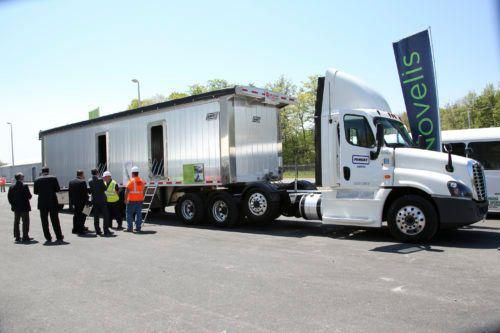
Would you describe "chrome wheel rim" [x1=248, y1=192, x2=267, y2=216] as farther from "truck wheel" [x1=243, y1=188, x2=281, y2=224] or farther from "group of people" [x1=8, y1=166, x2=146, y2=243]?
"group of people" [x1=8, y1=166, x2=146, y2=243]

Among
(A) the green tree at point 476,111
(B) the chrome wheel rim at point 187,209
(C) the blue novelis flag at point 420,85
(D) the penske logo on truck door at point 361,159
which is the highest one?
(A) the green tree at point 476,111

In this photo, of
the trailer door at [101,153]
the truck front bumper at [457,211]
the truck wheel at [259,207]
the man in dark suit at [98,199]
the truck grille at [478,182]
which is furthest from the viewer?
the trailer door at [101,153]

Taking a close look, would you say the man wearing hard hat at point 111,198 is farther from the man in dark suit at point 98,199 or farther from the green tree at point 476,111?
the green tree at point 476,111

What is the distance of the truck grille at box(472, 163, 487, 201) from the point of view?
8.24 m

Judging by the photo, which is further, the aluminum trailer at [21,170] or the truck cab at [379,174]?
the aluminum trailer at [21,170]

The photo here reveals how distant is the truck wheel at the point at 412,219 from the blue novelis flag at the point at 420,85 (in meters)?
2.32

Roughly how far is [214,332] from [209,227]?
7.52 metres

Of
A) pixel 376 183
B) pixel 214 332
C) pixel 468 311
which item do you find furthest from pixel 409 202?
pixel 214 332

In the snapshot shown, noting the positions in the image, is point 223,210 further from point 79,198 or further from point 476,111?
point 476,111

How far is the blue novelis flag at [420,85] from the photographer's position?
1013 cm

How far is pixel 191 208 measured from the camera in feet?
39.8

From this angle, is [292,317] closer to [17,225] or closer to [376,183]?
[376,183]

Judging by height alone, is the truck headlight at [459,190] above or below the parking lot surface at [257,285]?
above

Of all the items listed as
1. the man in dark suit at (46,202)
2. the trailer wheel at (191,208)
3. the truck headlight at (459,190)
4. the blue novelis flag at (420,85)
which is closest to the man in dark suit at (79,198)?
the man in dark suit at (46,202)
